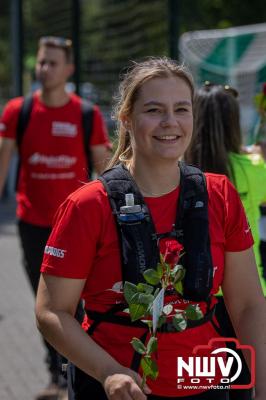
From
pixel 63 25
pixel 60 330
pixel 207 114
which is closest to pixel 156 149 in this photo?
pixel 60 330

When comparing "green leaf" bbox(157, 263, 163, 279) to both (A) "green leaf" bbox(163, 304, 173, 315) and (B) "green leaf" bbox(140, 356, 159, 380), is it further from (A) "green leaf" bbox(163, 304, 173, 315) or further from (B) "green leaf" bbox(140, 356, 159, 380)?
(B) "green leaf" bbox(140, 356, 159, 380)

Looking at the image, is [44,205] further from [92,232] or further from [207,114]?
[92,232]

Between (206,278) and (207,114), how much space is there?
144 centimetres

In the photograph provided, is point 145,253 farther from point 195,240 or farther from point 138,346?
point 138,346

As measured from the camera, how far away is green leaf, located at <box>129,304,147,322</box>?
2.36 m

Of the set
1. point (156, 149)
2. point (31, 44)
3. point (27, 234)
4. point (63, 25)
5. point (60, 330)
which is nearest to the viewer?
point (60, 330)

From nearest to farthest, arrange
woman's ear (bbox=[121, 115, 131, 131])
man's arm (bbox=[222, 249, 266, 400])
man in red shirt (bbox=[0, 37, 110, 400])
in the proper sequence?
man's arm (bbox=[222, 249, 266, 400]) < woman's ear (bbox=[121, 115, 131, 131]) < man in red shirt (bbox=[0, 37, 110, 400])

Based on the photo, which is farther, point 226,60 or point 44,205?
point 226,60

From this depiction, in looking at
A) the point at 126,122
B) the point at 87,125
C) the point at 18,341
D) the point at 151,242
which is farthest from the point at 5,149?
the point at 151,242

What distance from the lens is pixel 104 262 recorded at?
2637mm

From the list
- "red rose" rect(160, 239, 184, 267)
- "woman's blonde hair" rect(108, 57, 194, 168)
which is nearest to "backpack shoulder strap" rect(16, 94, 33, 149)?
→ "woman's blonde hair" rect(108, 57, 194, 168)

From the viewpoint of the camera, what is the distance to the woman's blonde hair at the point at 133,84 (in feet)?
9.09

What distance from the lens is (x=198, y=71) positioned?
37.1ft

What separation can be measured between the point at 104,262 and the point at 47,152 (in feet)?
10.3
